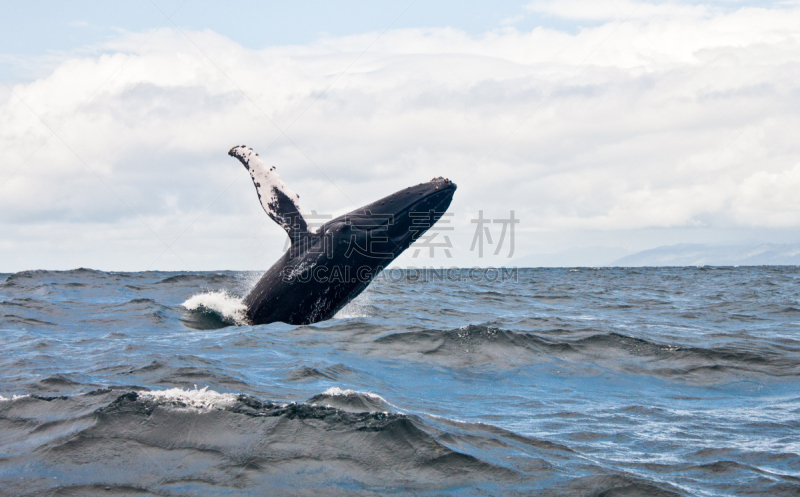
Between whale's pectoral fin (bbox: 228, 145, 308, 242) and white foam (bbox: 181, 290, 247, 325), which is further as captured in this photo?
white foam (bbox: 181, 290, 247, 325)

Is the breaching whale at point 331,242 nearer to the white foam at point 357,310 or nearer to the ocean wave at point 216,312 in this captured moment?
the ocean wave at point 216,312

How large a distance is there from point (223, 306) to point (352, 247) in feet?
13.0

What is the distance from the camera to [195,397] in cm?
604

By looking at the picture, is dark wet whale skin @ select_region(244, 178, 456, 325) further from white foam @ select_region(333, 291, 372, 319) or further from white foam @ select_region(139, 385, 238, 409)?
white foam @ select_region(139, 385, 238, 409)

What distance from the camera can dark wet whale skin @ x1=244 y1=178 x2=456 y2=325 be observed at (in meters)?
10.5

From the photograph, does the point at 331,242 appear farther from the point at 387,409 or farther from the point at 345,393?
the point at 387,409

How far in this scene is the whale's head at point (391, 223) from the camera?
34.2 ft

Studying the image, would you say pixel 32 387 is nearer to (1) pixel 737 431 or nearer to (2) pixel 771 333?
(1) pixel 737 431

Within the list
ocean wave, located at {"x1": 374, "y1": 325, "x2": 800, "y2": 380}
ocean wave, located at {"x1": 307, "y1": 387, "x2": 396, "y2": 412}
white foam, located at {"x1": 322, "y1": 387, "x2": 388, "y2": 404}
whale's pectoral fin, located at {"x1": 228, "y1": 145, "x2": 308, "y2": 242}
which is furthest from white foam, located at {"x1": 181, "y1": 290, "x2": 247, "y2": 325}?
ocean wave, located at {"x1": 307, "y1": 387, "x2": 396, "y2": 412}

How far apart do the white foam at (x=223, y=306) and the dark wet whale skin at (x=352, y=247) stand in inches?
42.0

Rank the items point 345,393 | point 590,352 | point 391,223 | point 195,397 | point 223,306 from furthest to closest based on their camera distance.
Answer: point 223,306 < point 391,223 < point 590,352 < point 345,393 < point 195,397

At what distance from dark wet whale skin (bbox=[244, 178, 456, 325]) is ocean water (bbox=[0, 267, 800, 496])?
677mm

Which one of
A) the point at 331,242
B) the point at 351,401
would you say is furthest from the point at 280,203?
the point at 351,401

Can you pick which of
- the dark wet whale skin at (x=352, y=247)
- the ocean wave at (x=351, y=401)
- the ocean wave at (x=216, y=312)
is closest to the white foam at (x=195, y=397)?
the ocean wave at (x=351, y=401)
